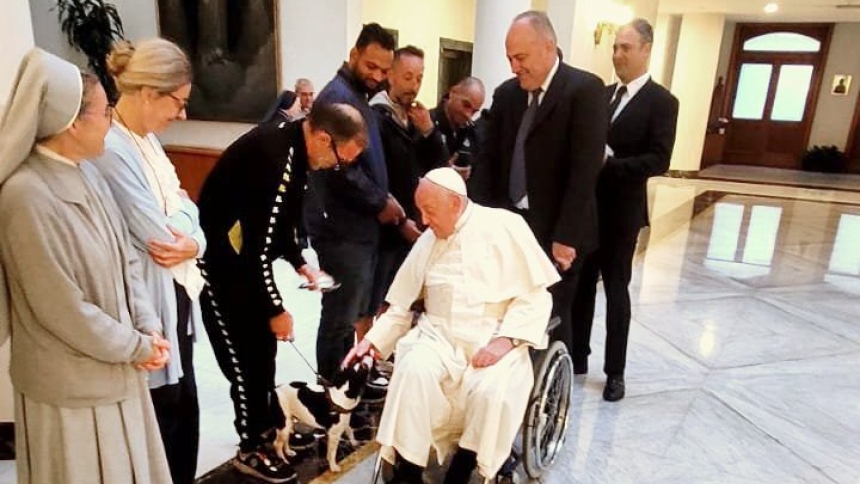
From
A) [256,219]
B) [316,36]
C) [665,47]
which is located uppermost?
[665,47]

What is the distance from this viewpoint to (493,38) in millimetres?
4180

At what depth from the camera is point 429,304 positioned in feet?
6.68

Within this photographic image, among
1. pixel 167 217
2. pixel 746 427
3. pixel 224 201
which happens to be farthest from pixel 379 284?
pixel 746 427

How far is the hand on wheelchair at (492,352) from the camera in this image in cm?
186

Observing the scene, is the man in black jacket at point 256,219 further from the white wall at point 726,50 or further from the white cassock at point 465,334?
the white wall at point 726,50

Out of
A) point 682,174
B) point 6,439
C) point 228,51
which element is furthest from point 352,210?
point 682,174

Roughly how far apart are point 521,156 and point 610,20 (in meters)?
3.45

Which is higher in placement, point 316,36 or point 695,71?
point 695,71

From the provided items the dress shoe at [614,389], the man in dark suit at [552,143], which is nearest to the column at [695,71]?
the dress shoe at [614,389]

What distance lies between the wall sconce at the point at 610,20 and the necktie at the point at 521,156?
3.14 m

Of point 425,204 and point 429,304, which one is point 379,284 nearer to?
point 429,304

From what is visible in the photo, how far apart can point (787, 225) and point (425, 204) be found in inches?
269

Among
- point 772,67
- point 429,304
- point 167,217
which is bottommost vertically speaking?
point 429,304

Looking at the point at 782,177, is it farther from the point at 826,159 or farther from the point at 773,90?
the point at 773,90
